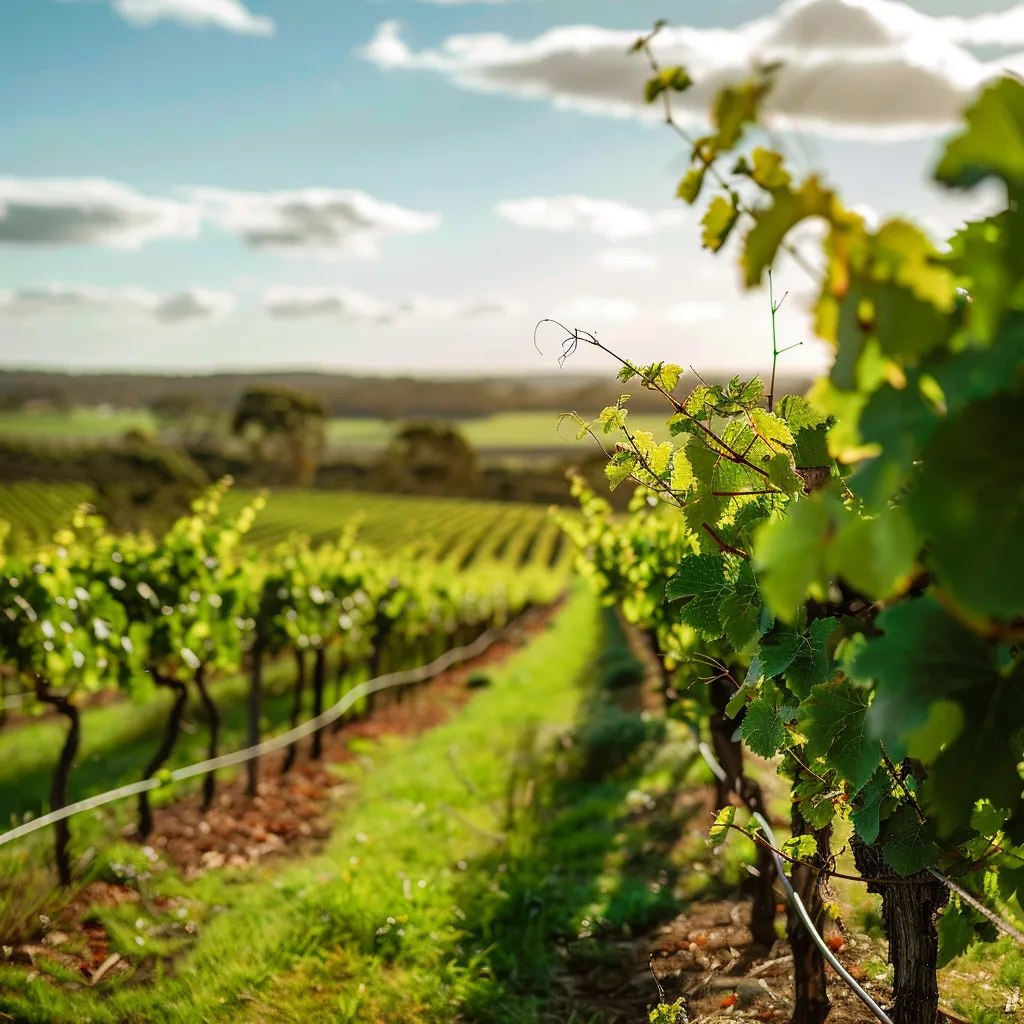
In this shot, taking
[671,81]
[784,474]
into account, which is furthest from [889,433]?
[784,474]

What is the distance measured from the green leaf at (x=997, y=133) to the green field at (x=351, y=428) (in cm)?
11284

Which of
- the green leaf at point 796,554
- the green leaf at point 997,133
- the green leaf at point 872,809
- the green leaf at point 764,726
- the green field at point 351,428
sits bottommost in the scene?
the green leaf at point 872,809

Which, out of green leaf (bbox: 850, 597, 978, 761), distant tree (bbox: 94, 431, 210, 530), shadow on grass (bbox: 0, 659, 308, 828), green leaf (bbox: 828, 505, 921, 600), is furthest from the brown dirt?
distant tree (bbox: 94, 431, 210, 530)

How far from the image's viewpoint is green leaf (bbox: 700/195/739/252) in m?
1.46

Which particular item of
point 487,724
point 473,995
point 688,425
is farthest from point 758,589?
point 487,724

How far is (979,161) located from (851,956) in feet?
11.8

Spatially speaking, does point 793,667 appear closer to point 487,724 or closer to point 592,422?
point 592,422

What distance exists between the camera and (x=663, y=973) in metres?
4.23

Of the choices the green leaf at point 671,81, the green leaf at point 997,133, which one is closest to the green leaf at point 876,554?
the green leaf at point 997,133

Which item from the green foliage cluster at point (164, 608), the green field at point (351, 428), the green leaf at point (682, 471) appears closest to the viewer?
the green leaf at point (682, 471)

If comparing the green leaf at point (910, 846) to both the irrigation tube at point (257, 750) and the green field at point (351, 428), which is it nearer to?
the irrigation tube at point (257, 750)

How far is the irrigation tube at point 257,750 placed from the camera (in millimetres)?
5691

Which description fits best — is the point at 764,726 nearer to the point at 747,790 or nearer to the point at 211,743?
the point at 747,790

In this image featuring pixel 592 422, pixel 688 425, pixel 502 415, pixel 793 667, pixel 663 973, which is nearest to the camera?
pixel 793 667
